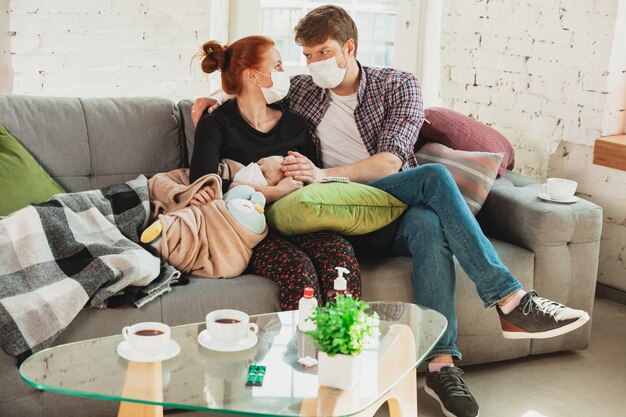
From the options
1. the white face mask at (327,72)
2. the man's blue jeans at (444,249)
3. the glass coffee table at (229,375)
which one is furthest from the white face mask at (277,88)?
the glass coffee table at (229,375)

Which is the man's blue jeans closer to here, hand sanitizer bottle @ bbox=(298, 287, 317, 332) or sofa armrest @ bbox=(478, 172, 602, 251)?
sofa armrest @ bbox=(478, 172, 602, 251)

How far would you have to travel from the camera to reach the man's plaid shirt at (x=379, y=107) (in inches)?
106

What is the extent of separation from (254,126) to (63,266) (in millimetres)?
821

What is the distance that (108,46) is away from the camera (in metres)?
3.24

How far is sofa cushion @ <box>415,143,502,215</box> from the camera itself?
8.73 feet

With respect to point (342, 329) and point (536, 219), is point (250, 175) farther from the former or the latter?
point (342, 329)

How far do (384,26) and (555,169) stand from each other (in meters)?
1.16

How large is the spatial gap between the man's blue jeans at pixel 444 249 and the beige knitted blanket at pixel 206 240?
18.6 inches

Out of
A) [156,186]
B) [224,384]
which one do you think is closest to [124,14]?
[156,186]

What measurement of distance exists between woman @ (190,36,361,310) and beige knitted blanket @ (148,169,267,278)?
0.18 feet

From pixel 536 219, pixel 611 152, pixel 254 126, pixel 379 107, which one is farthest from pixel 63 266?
pixel 611 152

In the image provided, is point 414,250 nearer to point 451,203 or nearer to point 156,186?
point 451,203

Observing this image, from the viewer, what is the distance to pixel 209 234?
2.31 meters

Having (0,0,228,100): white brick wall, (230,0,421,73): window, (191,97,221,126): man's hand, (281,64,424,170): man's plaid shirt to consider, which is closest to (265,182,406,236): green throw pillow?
(281,64,424,170): man's plaid shirt
